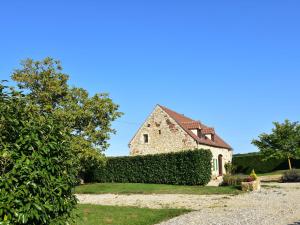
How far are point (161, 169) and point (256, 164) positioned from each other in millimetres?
20396

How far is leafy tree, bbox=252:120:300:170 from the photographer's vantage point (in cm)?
4228

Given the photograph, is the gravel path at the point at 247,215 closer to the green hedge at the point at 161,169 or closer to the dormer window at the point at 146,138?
the green hedge at the point at 161,169

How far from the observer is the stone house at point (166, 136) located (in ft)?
124

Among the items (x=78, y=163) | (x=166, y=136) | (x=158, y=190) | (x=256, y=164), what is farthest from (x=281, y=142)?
(x=78, y=163)

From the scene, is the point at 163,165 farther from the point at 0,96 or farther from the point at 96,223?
the point at 0,96

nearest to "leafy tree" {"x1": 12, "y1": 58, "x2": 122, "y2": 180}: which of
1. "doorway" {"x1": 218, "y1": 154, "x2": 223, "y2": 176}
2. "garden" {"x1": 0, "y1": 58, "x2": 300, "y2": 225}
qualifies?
"garden" {"x1": 0, "y1": 58, "x2": 300, "y2": 225}

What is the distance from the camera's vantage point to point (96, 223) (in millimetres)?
12328

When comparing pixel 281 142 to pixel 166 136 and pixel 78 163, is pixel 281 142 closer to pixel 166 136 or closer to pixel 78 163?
pixel 166 136

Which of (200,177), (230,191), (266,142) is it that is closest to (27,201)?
(230,191)

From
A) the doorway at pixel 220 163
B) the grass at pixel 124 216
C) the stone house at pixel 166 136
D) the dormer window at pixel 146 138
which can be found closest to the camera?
the grass at pixel 124 216

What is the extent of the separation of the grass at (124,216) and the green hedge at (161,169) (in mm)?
16099

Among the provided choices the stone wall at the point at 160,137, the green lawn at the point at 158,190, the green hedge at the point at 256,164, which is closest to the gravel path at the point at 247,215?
the green lawn at the point at 158,190

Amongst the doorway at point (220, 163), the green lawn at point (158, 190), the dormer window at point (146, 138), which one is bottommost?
the green lawn at point (158, 190)

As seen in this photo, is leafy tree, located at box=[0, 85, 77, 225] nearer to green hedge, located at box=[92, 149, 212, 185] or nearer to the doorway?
green hedge, located at box=[92, 149, 212, 185]
